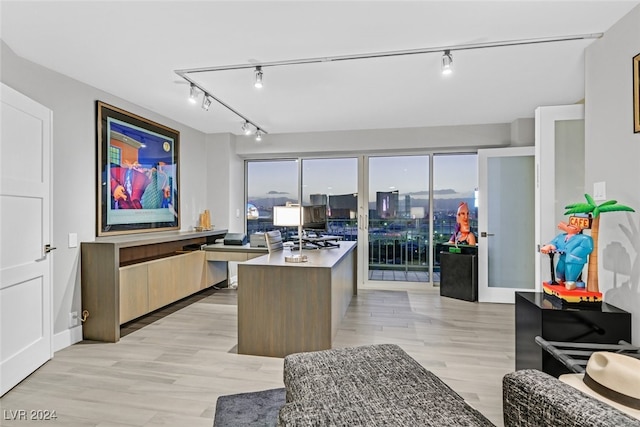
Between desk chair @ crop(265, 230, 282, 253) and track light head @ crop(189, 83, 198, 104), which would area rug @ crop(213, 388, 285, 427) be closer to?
desk chair @ crop(265, 230, 282, 253)

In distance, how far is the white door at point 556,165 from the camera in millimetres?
2914

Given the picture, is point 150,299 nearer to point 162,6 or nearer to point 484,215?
point 162,6

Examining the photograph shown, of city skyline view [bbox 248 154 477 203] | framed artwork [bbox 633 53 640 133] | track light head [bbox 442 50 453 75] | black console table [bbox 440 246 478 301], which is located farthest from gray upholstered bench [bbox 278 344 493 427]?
city skyline view [bbox 248 154 477 203]

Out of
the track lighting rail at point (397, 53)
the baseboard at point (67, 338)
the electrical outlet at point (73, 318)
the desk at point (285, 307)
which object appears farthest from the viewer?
the electrical outlet at point (73, 318)

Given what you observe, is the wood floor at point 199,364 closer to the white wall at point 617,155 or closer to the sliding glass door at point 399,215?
the white wall at point 617,155

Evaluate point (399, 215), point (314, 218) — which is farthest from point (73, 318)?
point (399, 215)

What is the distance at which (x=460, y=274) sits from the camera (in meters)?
4.85

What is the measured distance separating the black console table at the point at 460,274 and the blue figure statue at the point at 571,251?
2725 mm

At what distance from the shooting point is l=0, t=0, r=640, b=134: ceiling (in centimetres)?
213

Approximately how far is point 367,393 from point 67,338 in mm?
3202

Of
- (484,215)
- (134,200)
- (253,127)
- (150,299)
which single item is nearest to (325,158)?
(253,127)

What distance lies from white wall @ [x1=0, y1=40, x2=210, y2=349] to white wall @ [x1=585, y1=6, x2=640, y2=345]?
4297mm

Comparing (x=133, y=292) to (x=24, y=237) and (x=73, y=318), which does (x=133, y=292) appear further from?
(x=24, y=237)

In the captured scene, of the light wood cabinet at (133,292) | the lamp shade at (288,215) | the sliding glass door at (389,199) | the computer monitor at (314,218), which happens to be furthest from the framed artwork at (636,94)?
the light wood cabinet at (133,292)
